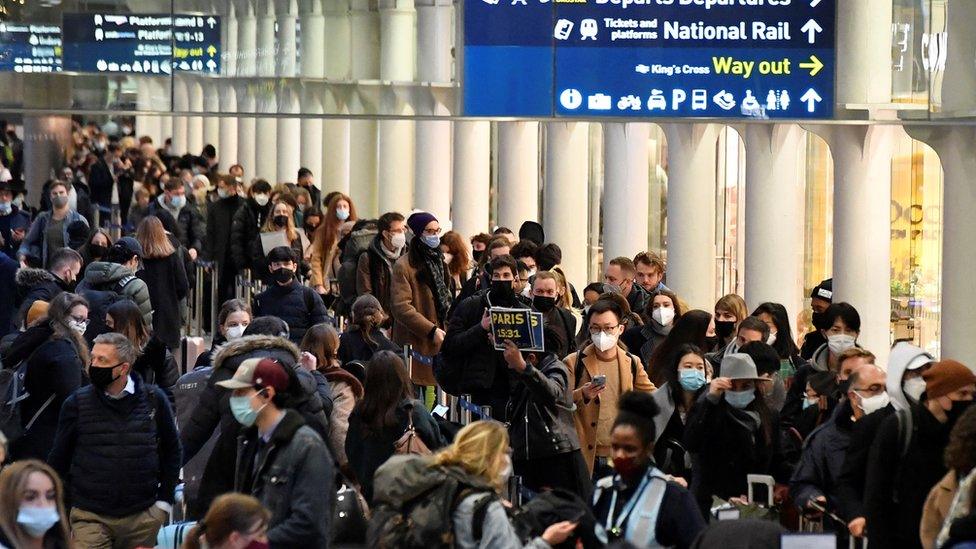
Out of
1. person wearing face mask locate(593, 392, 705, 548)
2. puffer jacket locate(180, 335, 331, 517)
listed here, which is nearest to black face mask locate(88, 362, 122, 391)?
puffer jacket locate(180, 335, 331, 517)

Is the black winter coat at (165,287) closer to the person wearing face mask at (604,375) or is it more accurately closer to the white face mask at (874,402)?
the person wearing face mask at (604,375)

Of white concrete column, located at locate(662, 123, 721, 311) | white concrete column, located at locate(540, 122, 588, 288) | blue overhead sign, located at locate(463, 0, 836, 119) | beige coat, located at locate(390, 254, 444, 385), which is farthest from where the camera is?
white concrete column, located at locate(540, 122, 588, 288)

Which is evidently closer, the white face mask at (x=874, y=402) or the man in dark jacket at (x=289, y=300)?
the white face mask at (x=874, y=402)

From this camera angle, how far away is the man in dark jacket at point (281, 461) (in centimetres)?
825

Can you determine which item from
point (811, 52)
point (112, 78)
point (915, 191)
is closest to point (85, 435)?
point (811, 52)

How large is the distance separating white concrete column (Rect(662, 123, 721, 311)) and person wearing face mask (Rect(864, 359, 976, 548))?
39.0ft

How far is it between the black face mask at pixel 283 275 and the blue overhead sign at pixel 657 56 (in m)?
1.80

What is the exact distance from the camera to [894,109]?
15125 mm

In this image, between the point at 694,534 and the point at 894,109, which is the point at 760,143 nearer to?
the point at 894,109

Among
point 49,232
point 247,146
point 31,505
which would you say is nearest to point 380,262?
point 49,232

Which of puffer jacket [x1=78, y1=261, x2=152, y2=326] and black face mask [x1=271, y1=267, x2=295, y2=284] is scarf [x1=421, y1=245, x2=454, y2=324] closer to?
black face mask [x1=271, y1=267, x2=295, y2=284]

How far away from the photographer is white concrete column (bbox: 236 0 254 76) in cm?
1725

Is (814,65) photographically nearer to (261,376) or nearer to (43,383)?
(43,383)

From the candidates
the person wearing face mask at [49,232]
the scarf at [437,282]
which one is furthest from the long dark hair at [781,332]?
the person wearing face mask at [49,232]
